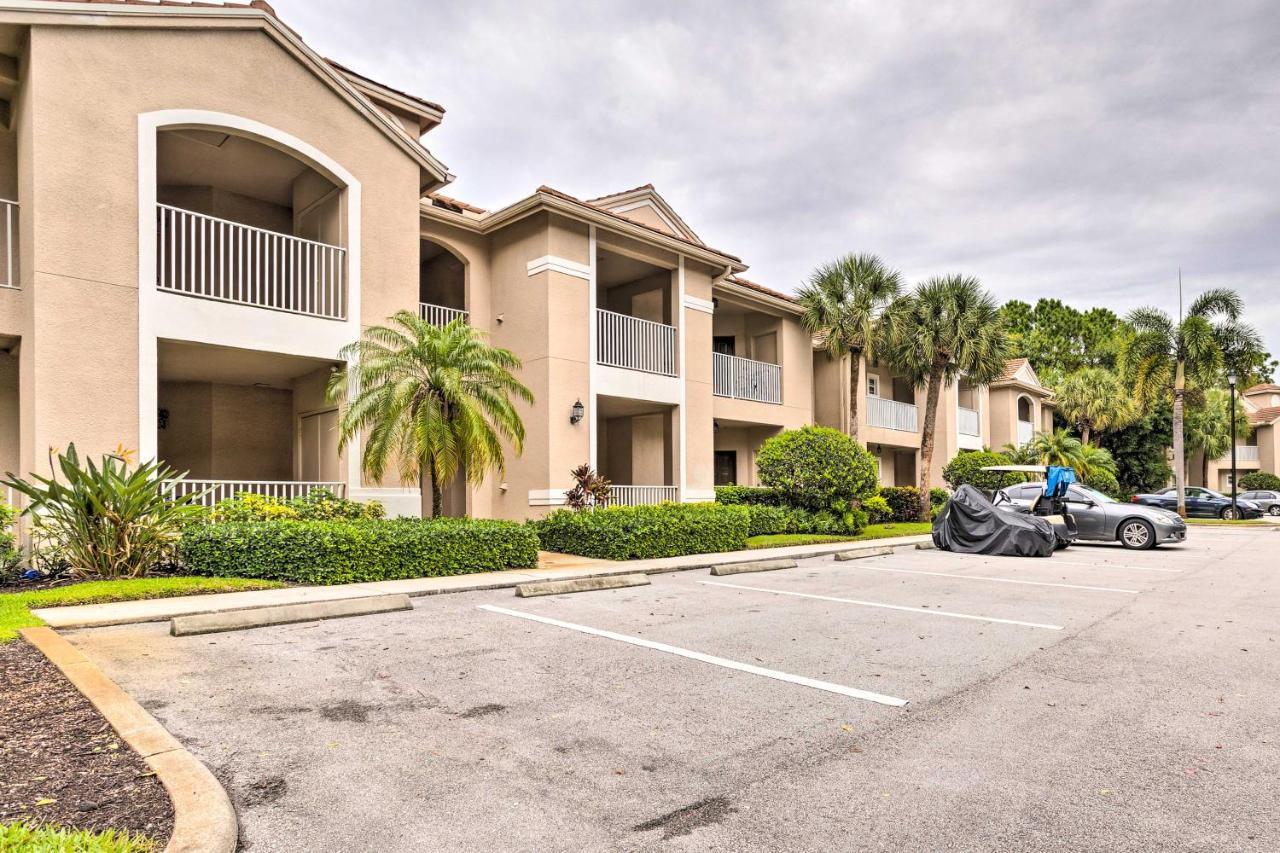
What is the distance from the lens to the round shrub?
18328 mm

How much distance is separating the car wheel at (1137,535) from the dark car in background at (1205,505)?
18489mm

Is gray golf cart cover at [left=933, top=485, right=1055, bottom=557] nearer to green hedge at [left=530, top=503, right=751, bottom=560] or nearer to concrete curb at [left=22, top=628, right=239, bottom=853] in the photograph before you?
green hedge at [left=530, top=503, right=751, bottom=560]

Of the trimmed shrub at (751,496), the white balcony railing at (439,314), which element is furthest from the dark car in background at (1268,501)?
the white balcony railing at (439,314)

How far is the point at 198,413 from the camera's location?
49.5 ft

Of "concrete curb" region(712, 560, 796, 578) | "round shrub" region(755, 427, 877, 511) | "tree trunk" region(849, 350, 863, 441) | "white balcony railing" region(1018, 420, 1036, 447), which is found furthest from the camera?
"white balcony railing" region(1018, 420, 1036, 447)

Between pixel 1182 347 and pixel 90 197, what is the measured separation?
3631 cm

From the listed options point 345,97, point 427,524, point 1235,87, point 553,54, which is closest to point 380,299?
point 345,97

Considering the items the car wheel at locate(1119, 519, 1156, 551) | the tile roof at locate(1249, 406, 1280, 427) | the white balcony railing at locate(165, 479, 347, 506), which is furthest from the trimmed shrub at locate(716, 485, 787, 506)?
the tile roof at locate(1249, 406, 1280, 427)

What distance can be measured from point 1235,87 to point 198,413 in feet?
67.6

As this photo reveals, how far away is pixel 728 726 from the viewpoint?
4578 mm

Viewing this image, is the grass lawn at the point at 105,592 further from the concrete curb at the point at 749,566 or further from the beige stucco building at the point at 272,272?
the concrete curb at the point at 749,566

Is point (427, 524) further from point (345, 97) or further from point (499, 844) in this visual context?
point (499, 844)

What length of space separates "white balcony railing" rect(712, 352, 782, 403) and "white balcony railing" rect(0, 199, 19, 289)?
14.8m

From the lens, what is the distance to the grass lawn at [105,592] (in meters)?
7.28
